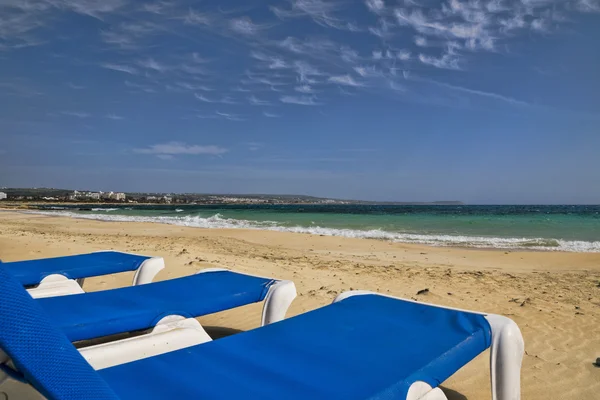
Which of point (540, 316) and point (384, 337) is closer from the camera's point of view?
point (384, 337)

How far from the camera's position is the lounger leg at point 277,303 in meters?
3.24

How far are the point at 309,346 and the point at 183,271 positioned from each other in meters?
4.77

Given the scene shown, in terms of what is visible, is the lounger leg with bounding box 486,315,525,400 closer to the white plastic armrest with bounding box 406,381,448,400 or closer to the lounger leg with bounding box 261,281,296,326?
the white plastic armrest with bounding box 406,381,448,400

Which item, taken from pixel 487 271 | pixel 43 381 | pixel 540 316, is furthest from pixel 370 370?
pixel 487 271

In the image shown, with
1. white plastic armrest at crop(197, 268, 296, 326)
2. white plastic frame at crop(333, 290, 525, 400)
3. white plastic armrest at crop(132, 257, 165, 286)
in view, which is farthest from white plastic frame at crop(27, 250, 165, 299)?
white plastic frame at crop(333, 290, 525, 400)

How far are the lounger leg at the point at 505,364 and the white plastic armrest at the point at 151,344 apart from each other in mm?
1864

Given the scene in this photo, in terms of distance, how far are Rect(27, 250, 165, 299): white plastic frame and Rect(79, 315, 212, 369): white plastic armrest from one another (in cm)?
168

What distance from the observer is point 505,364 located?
229 centimetres

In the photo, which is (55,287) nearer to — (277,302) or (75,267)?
(75,267)

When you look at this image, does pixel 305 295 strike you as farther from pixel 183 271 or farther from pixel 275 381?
pixel 275 381

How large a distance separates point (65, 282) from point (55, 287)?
143 millimetres

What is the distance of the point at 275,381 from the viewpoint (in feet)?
5.70

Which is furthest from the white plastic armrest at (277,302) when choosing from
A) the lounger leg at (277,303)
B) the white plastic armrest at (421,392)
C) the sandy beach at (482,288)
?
the white plastic armrest at (421,392)

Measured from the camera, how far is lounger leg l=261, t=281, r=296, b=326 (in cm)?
324
